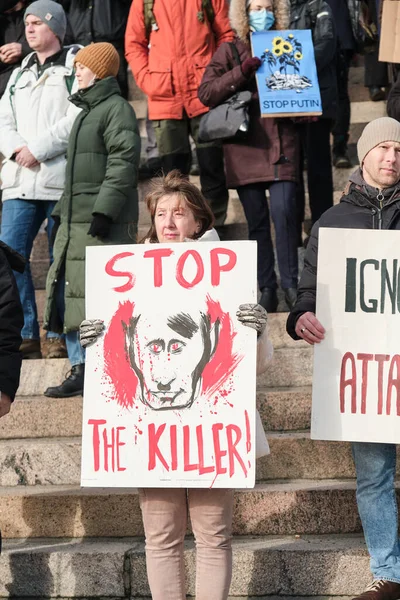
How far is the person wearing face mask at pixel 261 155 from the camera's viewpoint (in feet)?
21.7

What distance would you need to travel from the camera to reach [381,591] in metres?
4.47

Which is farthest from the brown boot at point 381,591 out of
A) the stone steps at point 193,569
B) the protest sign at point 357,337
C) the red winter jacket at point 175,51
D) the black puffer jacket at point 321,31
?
the red winter jacket at point 175,51

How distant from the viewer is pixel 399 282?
14.6 feet

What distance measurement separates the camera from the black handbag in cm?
664

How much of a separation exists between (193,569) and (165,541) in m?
0.75

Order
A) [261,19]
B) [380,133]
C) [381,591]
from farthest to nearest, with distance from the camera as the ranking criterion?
1. [261,19]
2. [380,133]
3. [381,591]

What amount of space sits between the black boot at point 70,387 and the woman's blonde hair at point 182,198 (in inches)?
65.9

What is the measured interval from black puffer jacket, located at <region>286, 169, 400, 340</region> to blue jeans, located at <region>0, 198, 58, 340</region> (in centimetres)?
233

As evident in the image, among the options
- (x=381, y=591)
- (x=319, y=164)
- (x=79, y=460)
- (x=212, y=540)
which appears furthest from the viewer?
(x=319, y=164)

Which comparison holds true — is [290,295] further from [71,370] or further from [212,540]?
[212,540]

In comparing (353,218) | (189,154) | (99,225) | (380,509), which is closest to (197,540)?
(380,509)

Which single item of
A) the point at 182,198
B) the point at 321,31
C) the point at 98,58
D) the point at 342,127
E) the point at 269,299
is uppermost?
the point at 321,31

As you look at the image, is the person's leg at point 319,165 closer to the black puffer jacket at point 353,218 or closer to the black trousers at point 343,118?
the black trousers at point 343,118

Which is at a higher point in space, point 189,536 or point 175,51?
point 175,51
